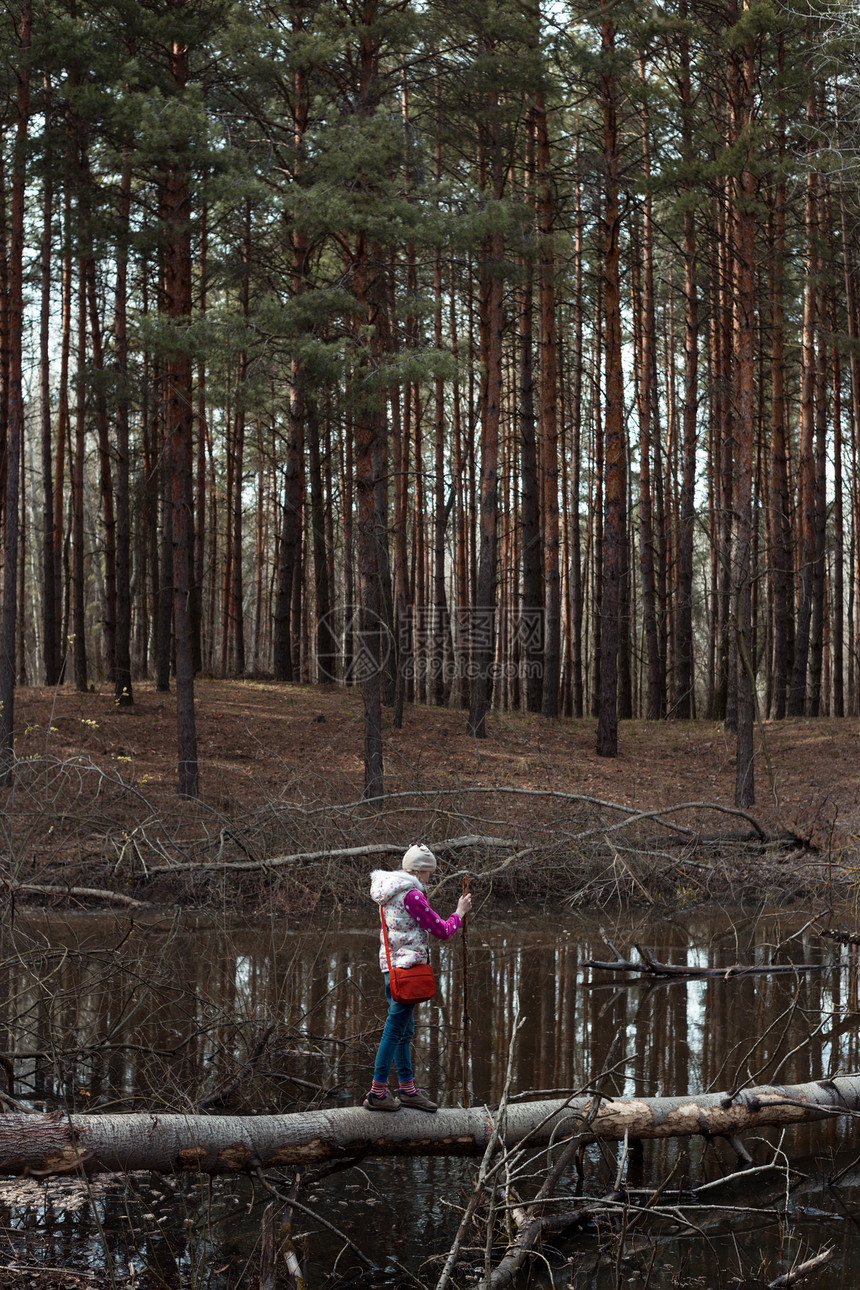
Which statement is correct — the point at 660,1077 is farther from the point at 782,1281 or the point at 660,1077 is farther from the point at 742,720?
the point at 742,720

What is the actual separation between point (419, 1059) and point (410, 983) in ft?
6.65

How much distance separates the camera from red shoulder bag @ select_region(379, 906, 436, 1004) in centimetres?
482

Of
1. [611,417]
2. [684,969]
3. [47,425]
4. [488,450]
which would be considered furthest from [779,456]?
[684,969]

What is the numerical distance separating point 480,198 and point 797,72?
13.5 feet

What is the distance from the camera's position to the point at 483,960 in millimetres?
9016

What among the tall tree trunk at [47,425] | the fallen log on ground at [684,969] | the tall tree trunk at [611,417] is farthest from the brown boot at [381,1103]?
the tall tree trunk at [611,417]

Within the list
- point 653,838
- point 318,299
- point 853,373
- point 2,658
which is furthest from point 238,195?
point 853,373

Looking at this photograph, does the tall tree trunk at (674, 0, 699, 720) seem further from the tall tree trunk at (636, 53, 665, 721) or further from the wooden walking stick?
the wooden walking stick

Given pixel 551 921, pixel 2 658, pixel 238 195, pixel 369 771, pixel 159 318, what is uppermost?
pixel 238 195

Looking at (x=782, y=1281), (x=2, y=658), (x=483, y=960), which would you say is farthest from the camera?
(x=2, y=658)

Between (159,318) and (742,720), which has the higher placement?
(159,318)

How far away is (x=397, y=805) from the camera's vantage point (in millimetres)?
12922

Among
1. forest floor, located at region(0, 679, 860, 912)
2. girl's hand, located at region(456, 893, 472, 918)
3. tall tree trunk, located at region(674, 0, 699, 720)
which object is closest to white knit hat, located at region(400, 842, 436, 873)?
girl's hand, located at region(456, 893, 472, 918)

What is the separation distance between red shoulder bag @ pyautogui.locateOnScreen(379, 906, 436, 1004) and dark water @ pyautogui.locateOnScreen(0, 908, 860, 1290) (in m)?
0.79
